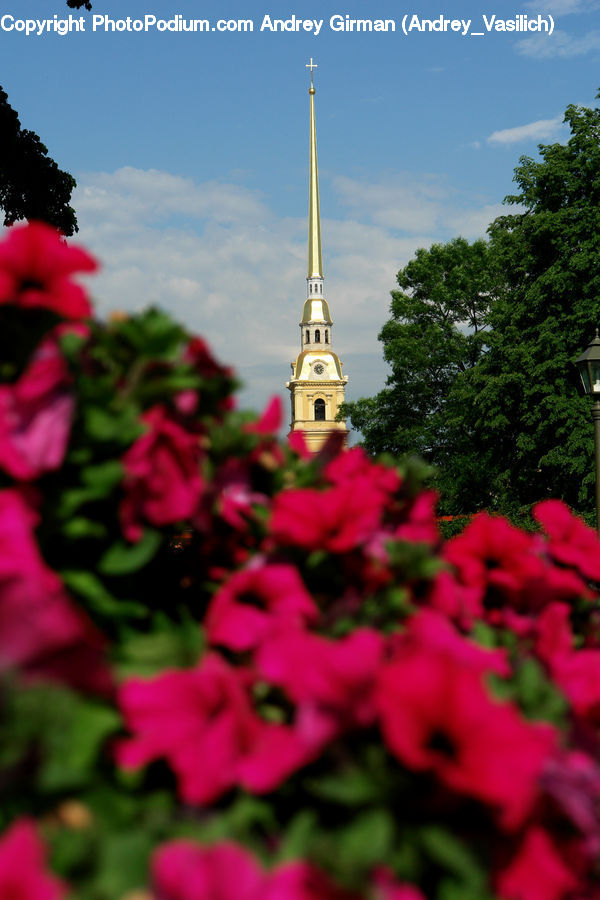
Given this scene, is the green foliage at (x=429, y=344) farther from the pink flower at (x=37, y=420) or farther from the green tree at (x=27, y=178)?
the pink flower at (x=37, y=420)

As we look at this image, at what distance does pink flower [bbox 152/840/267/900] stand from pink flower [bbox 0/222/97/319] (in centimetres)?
78

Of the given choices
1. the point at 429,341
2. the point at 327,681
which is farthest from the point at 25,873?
the point at 429,341

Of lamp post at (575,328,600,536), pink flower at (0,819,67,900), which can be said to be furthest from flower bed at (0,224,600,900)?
lamp post at (575,328,600,536)

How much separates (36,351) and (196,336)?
0.27 meters

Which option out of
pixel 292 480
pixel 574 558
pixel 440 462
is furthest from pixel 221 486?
pixel 440 462

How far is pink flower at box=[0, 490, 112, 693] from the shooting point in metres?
0.85

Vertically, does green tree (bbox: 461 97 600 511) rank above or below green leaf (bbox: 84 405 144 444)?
above

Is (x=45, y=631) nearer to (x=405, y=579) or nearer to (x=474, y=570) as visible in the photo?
(x=405, y=579)

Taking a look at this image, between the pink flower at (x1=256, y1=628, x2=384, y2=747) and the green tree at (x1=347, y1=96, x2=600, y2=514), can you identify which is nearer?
the pink flower at (x1=256, y1=628, x2=384, y2=747)

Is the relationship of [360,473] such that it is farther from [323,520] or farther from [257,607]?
[257,607]

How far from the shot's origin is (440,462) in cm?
2266

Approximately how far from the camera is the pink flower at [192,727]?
2.98 ft

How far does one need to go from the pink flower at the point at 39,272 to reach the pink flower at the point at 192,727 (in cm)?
57

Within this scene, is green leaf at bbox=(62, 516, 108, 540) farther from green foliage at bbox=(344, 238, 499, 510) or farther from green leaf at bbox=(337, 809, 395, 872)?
green foliage at bbox=(344, 238, 499, 510)
